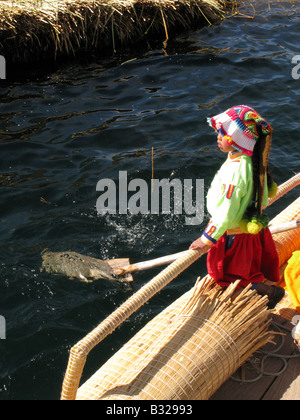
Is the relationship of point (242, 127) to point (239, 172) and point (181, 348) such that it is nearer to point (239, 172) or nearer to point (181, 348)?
point (239, 172)

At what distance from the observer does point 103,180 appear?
6602 mm

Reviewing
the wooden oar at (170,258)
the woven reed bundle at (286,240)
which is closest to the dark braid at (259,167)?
the wooden oar at (170,258)

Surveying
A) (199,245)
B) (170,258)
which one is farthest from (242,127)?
(170,258)

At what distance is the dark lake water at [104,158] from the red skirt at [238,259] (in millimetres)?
1378

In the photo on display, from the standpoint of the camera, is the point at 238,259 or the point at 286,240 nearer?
the point at 238,259

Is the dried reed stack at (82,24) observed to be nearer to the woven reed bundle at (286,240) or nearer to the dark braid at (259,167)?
the woven reed bundle at (286,240)

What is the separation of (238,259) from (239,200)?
486mm

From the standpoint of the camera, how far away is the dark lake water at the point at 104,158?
15.3 feet

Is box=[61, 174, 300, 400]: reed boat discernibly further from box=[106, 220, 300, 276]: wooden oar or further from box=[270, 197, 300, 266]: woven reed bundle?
box=[270, 197, 300, 266]: woven reed bundle

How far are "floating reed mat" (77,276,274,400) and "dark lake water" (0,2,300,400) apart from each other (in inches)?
45.3

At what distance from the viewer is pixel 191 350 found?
120 inches

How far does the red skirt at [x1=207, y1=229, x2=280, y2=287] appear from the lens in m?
3.55
